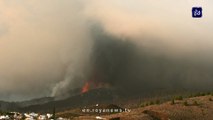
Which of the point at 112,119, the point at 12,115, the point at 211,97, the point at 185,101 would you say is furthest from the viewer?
the point at 211,97

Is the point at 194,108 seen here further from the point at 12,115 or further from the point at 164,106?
the point at 12,115

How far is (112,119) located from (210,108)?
41.5 m

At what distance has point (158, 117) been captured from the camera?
132 metres

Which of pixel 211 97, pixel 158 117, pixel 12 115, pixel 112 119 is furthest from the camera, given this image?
pixel 211 97

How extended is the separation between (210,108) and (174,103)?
1243 cm

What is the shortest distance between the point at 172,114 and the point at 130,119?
16.8 metres

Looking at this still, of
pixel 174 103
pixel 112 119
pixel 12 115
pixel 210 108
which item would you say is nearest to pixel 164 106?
pixel 174 103

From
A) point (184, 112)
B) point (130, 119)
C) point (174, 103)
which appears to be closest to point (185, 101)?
point (174, 103)

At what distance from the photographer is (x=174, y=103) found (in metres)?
150

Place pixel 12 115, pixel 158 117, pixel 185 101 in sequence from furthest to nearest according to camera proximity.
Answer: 1. pixel 185 101
2. pixel 12 115
3. pixel 158 117

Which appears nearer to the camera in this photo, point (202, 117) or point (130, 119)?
point (130, 119)

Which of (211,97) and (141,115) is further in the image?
(211,97)

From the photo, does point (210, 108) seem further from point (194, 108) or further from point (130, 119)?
point (130, 119)

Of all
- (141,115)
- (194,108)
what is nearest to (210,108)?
(194,108)
